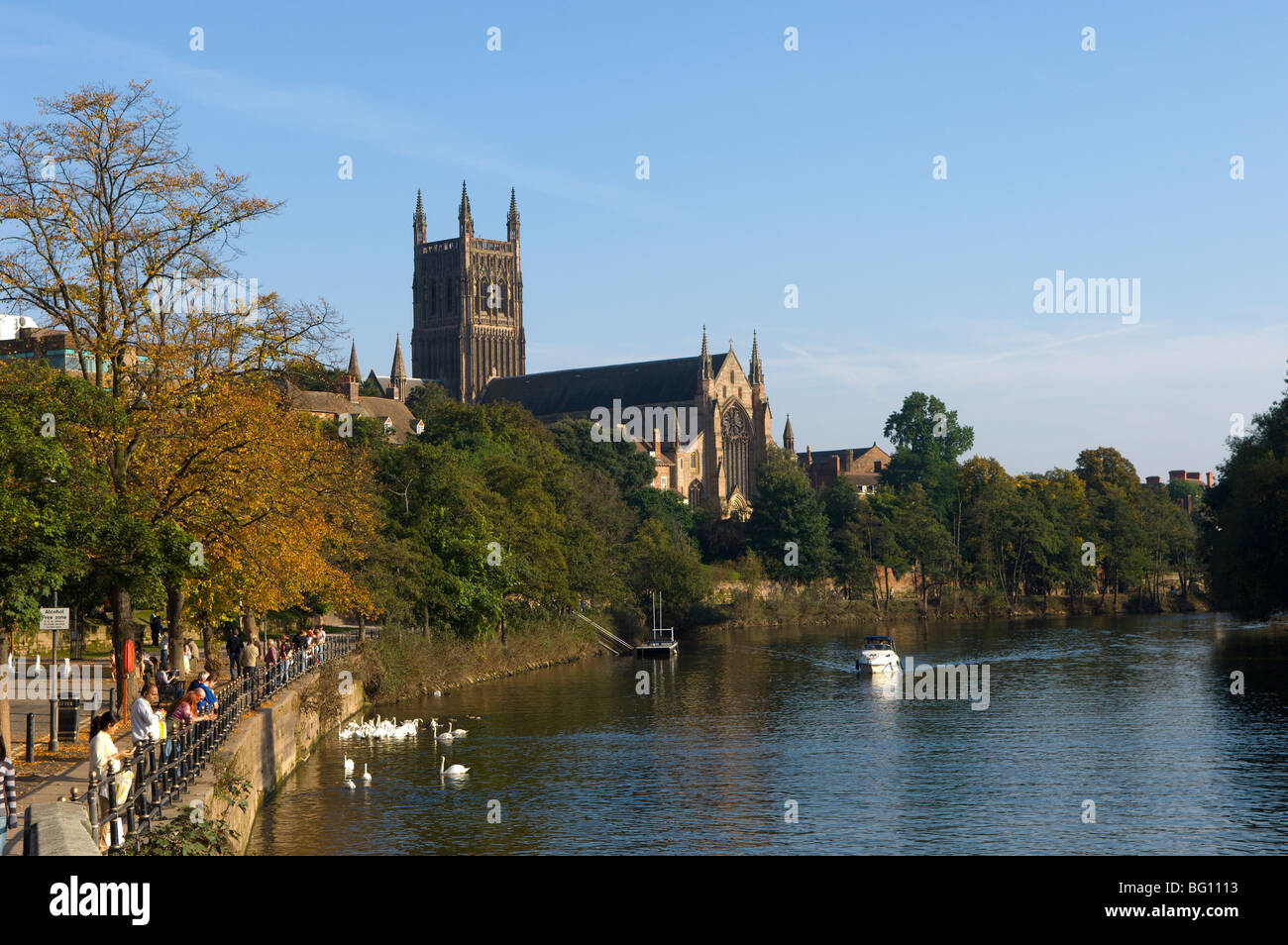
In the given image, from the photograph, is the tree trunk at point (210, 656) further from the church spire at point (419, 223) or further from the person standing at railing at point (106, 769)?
the church spire at point (419, 223)

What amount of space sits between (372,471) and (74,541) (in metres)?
33.7

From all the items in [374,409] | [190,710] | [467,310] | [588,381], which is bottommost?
[190,710]

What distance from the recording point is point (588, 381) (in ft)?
521

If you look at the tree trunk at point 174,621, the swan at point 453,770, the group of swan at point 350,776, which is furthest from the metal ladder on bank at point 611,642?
the tree trunk at point 174,621

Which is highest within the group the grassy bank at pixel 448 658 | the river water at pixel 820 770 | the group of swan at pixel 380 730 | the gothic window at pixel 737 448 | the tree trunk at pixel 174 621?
the gothic window at pixel 737 448

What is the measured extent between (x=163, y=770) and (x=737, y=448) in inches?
5283

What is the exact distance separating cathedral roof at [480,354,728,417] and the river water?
93.3m

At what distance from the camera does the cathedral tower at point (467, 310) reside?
17312 cm

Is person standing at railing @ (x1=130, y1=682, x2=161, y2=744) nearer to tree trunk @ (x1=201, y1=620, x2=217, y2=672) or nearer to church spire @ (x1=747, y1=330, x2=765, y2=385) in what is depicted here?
tree trunk @ (x1=201, y1=620, x2=217, y2=672)

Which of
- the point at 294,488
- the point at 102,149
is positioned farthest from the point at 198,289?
the point at 294,488

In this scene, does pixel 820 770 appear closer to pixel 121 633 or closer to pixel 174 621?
pixel 174 621

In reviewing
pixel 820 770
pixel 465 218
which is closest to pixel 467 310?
pixel 465 218

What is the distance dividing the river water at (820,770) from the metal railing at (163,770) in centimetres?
242

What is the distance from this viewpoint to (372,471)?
56.4m
